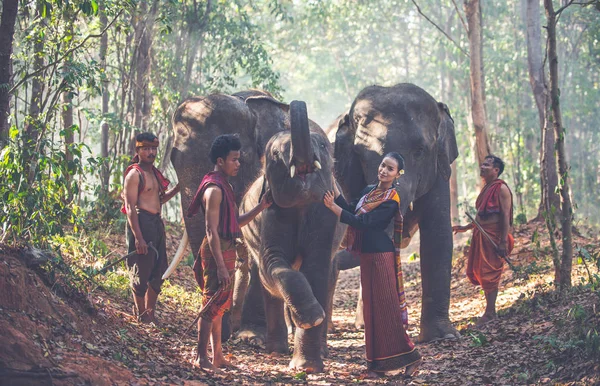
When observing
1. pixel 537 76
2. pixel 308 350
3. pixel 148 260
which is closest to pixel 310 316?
pixel 308 350

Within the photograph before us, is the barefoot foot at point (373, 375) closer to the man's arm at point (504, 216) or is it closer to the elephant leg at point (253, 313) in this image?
the elephant leg at point (253, 313)

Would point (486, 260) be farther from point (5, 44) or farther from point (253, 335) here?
point (5, 44)

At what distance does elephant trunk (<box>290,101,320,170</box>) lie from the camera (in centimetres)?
560

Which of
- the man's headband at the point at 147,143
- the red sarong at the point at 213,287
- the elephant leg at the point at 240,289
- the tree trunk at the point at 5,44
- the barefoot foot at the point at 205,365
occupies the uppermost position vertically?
the tree trunk at the point at 5,44

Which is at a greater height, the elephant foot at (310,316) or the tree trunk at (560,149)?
the tree trunk at (560,149)

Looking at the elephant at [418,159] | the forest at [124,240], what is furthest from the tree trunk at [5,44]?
the elephant at [418,159]

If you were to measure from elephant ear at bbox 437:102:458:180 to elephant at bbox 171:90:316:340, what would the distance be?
1676 millimetres

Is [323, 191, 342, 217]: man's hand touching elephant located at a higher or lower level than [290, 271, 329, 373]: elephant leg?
higher

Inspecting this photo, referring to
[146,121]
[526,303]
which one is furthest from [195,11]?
[526,303]

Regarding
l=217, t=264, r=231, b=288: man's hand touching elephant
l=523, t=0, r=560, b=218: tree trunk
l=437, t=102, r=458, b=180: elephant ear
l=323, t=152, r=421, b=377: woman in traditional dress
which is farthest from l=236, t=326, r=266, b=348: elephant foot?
l=523, t=0, r=560, b=218: tree trunk

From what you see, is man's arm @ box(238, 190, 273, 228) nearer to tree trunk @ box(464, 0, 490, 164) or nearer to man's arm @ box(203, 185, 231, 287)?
man's arm @ box(203, 185, 231, 287)

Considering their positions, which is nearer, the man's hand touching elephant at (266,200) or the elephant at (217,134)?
the man's hand touching elephant at (266,200)

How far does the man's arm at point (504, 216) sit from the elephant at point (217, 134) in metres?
2.41

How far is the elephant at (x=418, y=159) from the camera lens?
7531mm
